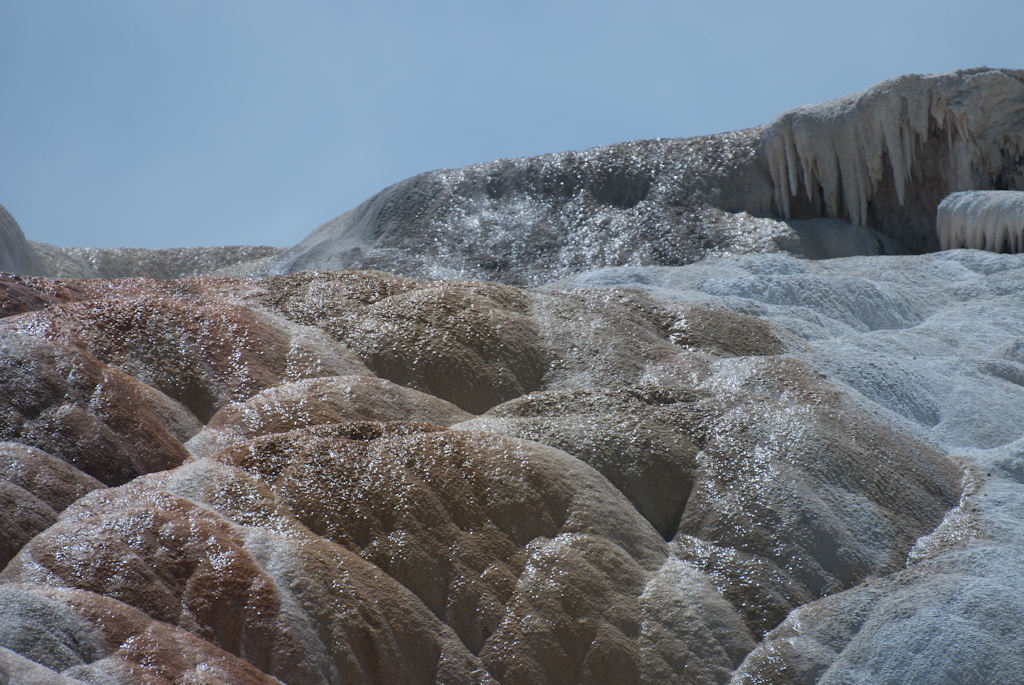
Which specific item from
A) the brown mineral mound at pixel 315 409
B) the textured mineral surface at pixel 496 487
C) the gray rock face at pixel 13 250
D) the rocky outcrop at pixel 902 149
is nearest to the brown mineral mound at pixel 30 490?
the textured mineral surface at pixel 496 487

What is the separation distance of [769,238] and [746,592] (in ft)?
36.4

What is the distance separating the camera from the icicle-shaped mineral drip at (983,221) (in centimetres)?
1240

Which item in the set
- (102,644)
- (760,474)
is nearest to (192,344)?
(102,644)

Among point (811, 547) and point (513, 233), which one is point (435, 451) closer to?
point (811, 547)

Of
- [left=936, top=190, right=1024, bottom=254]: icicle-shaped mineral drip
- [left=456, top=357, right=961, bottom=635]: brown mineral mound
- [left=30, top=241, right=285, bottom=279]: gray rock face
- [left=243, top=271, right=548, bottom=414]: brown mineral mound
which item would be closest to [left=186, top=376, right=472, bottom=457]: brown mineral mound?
[left=456, top=357, right=961, bottom=635]: brown mineral mound

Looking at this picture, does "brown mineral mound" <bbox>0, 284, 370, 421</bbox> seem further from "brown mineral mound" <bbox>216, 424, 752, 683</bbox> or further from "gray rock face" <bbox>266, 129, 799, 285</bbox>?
"gray rock face" <bbox>266, 129, 799, 285</bbox>

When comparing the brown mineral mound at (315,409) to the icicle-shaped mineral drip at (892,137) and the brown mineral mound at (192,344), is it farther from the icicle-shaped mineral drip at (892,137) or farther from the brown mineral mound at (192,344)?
the icicle-shaped mineral drip at (892,137)

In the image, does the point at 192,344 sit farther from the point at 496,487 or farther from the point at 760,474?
the point at 760,474

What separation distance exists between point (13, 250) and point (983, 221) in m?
13.6

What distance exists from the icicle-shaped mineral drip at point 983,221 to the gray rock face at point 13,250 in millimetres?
13267

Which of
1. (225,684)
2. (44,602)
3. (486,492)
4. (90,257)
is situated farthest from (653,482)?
(90,257)

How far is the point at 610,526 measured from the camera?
15.6ft

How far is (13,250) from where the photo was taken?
11.8 meters

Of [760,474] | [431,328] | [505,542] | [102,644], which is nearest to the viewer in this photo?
[102,644]
